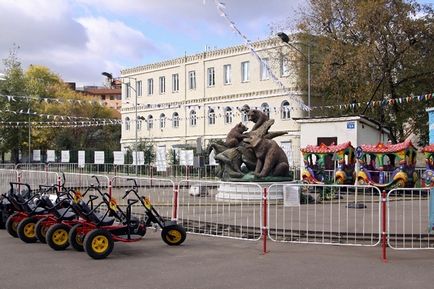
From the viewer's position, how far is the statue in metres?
18.6

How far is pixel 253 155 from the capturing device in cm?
1920

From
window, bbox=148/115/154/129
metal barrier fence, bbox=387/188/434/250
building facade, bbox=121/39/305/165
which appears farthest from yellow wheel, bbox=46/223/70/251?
window, bbox=148/115/154/129

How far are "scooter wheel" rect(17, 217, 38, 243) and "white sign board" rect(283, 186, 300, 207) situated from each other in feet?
18.0

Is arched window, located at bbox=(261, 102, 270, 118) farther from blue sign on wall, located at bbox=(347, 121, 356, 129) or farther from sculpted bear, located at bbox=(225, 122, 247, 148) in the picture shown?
sculpted bear, located at bbox=(225, 122, 247, 148)

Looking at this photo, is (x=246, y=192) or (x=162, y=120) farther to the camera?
(x=162, y=120)

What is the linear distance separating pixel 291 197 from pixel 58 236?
5739 mm

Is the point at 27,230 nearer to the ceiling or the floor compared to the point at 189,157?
nearer to the floor

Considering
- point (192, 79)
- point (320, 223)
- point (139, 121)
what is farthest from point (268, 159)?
point (139, 121)

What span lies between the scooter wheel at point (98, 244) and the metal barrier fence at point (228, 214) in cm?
309

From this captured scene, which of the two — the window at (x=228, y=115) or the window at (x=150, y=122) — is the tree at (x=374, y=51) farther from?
the window at (x=150, y=122)

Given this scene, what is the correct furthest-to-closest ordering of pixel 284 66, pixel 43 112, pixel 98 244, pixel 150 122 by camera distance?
1. pixel 43 112
2. pixel 150 122
3. pixel 284 66
4. pixel 98 244

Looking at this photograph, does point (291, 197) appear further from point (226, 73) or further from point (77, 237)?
point (226, 73)

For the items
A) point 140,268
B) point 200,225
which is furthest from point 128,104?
point 140,268

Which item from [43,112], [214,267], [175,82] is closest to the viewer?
[214,267]
